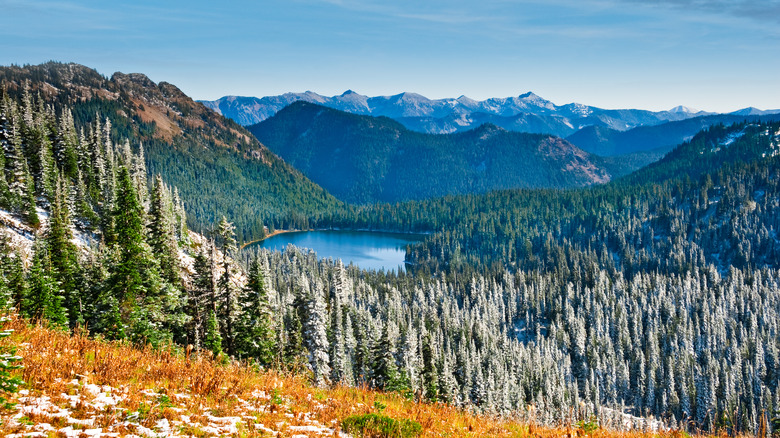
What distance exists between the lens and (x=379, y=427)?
12.2 m

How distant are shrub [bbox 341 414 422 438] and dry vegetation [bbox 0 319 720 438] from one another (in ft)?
1.15

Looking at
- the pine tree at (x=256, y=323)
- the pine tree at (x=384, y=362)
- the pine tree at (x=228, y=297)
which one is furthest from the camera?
the pine tree at (x=384, y=362)

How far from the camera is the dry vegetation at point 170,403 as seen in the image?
10.4m

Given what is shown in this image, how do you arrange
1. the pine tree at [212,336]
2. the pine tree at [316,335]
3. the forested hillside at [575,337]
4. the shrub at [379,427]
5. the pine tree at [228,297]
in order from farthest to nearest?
the forested hillside at [575,337] < the pine tree at [316,335] < the pine tree at [228,297] < the pine tree at [212,336] < the shrub at [379,427]

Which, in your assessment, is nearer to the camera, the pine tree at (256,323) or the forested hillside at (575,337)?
the pine tree at (256,323)

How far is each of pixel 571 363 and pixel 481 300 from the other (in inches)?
1433

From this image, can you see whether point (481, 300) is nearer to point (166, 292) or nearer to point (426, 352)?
point (426, 352)

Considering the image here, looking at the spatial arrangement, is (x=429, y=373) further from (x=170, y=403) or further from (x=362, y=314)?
(x=170, y=403)

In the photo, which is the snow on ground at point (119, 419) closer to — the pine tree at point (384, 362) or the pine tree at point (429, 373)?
the pine tree at point (384, 362)

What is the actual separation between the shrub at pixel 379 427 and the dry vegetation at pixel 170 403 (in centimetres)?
35

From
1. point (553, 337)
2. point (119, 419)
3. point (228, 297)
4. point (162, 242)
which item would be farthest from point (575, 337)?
point (119, 419)

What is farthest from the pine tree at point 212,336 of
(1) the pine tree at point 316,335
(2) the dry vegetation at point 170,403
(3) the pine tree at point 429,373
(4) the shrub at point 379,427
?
(3) the pine tree at point 429,373

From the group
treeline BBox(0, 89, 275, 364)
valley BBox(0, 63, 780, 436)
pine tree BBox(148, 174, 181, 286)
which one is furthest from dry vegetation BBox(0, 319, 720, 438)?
pine tree BBox(148, 174, 181, 286)

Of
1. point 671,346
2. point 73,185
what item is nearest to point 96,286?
point 73,185
